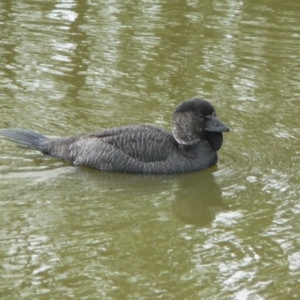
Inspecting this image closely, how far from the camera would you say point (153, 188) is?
1009 centimetres

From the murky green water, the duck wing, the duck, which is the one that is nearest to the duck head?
the duck

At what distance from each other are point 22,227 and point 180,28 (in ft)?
28.0

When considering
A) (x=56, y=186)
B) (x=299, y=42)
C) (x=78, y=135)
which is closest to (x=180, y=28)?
(x=299, y=42)

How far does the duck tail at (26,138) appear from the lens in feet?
36.2

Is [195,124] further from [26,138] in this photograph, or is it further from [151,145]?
[26,138]

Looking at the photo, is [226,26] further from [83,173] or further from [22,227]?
[22,227]

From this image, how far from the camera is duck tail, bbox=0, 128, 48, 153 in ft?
36.2

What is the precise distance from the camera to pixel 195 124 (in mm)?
10844

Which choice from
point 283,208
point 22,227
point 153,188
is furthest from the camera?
point 153,188

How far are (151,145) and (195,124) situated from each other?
0.64 metres

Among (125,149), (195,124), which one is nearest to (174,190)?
(125,149)

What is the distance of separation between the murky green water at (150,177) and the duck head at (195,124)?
0.37 metres

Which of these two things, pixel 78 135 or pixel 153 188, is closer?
pixel 153 188

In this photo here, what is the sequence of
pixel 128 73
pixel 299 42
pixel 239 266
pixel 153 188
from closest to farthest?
pixel 239 266, pixel 153 188, pixel 128 73, pixel 299 42
